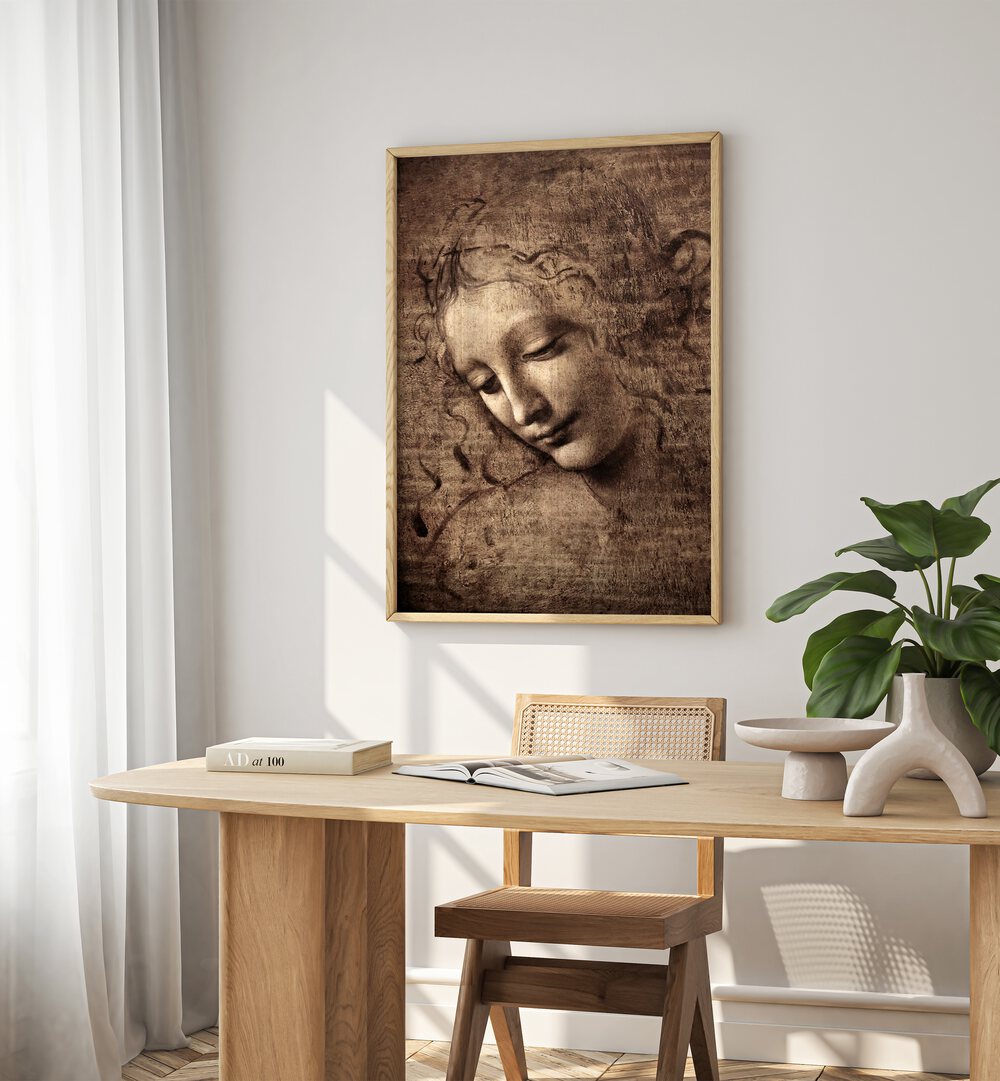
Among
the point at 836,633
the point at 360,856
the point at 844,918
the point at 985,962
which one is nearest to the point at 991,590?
the point at 836,633

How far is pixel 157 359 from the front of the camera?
314 cm

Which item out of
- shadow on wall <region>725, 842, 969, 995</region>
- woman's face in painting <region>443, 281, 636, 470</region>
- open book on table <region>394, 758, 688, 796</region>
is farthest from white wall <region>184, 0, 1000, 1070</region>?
open book on table <region>394, 758, 688, 796</region>

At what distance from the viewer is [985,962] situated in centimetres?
162

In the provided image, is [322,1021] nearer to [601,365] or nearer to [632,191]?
[601,365]

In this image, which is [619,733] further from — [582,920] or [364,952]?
[364,952]

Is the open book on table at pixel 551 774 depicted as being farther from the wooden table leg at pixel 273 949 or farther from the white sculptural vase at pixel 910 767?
the white sculptural vase at pixel 910 767

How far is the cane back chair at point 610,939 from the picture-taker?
2211 millimetres

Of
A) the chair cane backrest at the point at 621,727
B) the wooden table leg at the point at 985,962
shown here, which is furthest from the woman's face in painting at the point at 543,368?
the wooden table leg at the point at 985,962

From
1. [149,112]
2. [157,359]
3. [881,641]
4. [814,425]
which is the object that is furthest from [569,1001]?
[149,112]

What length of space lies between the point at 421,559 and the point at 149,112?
4.26 feet

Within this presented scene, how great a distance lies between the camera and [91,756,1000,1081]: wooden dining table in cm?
162

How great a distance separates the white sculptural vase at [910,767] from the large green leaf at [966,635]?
19 cm

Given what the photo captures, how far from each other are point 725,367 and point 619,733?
0.97 m

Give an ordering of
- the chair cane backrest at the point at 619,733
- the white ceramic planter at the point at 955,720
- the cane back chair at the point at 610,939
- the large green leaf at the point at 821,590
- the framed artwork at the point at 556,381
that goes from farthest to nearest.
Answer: the framed artwork at the point at 556,381 < the chair cane backrest at the point at 619,733 < the cane back chair at the point at 610,939 < the large green leaf at the point at 821,590 < the white ceramic planter at the point at 955,720
